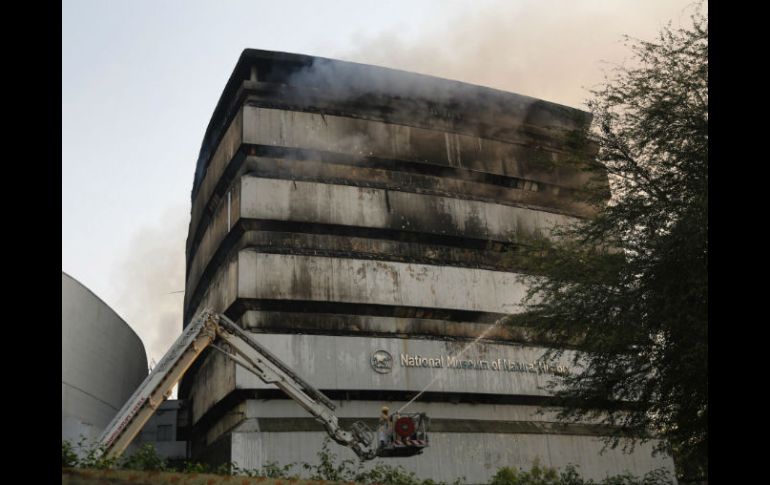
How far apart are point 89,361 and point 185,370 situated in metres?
19.4

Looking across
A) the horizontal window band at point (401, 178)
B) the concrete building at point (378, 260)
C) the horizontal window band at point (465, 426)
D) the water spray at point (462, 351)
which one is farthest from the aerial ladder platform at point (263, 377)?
the horizontal window band at point (401, 178)

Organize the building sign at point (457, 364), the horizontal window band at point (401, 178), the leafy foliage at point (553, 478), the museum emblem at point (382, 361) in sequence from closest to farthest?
the leafy foliage at point (553, 478)
the museum emblem at point (382, 361)
the building sign at point (457, 364)
the horizontal window band at point (401, 178)

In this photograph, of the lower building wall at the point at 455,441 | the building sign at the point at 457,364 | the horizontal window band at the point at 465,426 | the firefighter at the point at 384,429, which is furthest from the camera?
the building sign at the point at 457,364

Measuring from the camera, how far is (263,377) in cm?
2286

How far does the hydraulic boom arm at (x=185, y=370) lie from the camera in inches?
810

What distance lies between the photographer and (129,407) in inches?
817

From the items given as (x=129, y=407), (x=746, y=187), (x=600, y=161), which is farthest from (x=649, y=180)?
(x=129, y=407)

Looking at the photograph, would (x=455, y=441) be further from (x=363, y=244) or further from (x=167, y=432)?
(x=167, y=432)

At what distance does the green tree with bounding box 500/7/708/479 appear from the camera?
1798 cm

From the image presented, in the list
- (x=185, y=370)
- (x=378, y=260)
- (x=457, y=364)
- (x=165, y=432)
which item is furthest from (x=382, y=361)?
(x=165, y=432)

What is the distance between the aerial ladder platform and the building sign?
34.9ft

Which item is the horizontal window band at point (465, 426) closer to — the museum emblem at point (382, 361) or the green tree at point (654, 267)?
the museum emblem at point (382, 361)

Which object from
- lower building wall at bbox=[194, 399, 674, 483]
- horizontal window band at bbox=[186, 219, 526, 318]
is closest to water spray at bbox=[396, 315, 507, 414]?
lower building wall at bbox=[194, 399, 674, 483]
